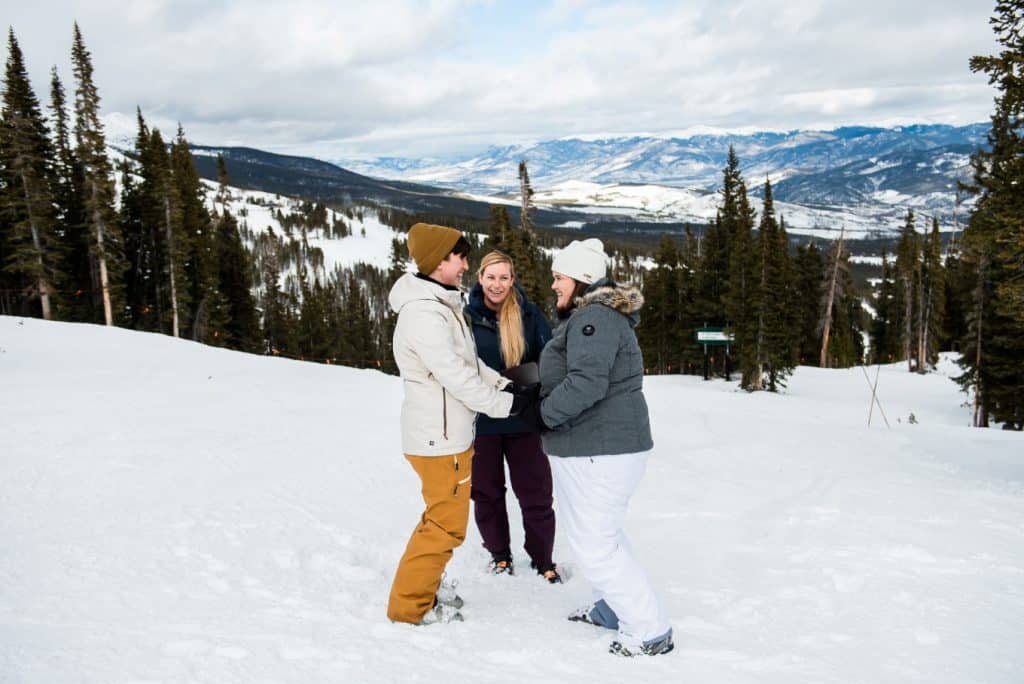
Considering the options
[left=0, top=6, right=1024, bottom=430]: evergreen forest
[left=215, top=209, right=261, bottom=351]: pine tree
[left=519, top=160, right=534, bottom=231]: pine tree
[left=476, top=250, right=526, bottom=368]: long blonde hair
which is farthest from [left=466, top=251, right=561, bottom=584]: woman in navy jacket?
[left=215, top=209, right=261, bottom=351]: pine tree

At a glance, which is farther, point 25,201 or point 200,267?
point 200,267

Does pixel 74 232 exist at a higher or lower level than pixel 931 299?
higher

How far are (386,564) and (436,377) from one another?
2054mm

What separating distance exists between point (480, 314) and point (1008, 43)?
9.10m

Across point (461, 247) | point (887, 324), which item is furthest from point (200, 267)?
point (887, 324)

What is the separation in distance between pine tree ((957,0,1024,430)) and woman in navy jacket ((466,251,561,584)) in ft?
25.5

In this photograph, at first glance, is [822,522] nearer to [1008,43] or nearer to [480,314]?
[480,314]

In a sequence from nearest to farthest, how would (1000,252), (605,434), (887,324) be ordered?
(605,434) < (1000,252) < (887,324)

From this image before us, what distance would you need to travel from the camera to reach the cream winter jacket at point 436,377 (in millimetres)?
3645

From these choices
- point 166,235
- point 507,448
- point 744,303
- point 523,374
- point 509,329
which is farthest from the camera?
point 166,235

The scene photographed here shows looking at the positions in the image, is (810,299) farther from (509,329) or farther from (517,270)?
(509,329)

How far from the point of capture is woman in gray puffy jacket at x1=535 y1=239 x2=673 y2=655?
3596 millimetres

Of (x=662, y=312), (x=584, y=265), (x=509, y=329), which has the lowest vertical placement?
(x=662, y=312)

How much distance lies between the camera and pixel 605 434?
3.68 meters
